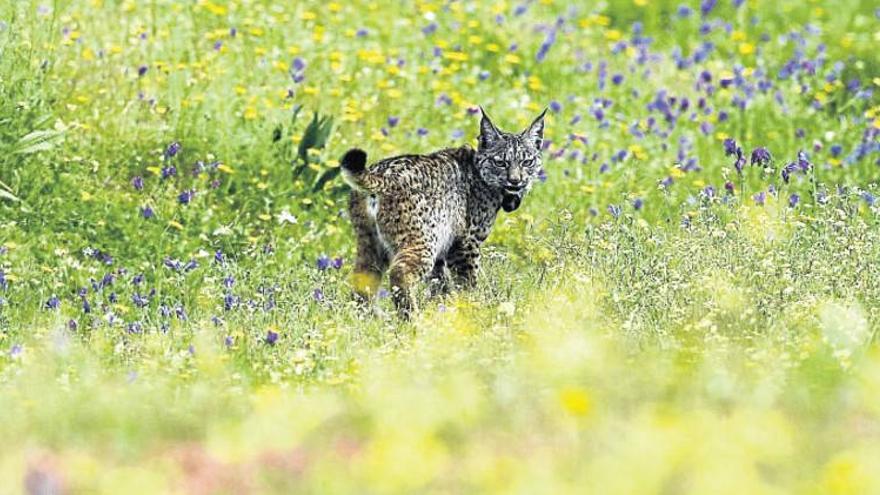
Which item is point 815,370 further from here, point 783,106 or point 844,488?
point 783,106

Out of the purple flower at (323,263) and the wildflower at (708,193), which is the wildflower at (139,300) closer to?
the purple flower at (323,263)

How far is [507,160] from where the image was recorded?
7828 millimetres

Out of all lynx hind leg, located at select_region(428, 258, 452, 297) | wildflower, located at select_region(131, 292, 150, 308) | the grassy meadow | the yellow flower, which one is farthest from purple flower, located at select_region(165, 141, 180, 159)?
the yellow flower

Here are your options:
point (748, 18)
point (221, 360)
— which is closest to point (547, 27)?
point (748, 18)

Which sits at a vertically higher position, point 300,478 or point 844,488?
point 844,488

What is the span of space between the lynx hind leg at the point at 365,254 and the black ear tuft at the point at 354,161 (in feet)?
0.88

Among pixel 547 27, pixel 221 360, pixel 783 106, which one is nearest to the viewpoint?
pixel 221 360

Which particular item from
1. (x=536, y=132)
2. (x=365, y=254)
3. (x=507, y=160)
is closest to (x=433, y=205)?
(x=365, y=254)

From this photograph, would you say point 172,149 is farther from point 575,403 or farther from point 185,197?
point 575,403

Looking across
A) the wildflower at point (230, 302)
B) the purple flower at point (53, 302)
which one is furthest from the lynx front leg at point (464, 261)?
the purple flower at point (53, 302)

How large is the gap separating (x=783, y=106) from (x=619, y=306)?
466cm

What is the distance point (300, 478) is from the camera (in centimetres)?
441

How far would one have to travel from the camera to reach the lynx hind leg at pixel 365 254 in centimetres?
746

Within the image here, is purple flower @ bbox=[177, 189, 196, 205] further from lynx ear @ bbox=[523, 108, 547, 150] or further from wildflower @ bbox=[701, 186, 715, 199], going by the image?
wildflower @ bbox=[701, 186, 715, 199]
